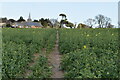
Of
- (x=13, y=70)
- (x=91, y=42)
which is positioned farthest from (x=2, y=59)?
(x=91, y=42)

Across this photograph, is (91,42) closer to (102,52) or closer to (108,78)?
(102,52)

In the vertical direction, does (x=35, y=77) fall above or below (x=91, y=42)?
below

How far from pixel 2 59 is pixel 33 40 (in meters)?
4.12

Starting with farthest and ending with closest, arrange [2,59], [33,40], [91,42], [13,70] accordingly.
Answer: [33,40]
[91,42]
[2,59]
[13,70]

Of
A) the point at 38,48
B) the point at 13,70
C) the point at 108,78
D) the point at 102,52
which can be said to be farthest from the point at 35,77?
the point at 38,48

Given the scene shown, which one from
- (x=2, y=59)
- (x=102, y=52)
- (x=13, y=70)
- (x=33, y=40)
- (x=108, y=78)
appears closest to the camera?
(x=108, y=78)

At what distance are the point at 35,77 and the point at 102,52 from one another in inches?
117

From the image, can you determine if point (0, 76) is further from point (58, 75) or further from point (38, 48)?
point (38, 48)

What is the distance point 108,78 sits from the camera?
4074mm

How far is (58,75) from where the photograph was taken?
5270mm

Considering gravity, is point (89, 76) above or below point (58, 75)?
above

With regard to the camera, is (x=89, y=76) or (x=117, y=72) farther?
(x=117, y=72)

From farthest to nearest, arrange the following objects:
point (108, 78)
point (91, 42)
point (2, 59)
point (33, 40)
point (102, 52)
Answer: point (33, 40)
point (91, 42)
point (102, 52)
point (2, 59)
point (108, 78)

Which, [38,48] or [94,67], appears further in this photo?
[38,48]
